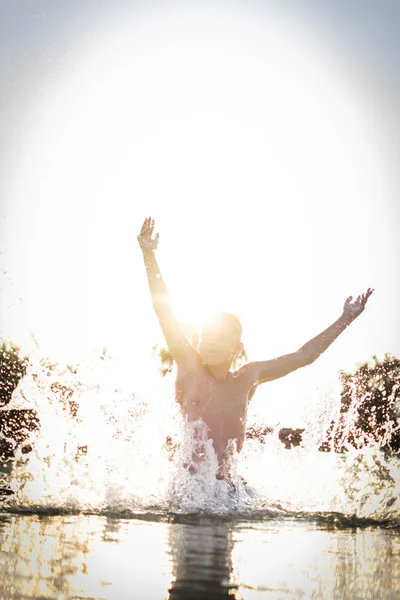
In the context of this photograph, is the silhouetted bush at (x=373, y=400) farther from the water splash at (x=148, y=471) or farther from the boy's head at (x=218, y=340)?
the boy's head at (x=218, y=340)

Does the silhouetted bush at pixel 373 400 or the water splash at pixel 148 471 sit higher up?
the silhouetted bush at pixel 373 400

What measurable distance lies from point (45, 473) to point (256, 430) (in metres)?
8.20

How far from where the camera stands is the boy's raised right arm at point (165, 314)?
293 inches

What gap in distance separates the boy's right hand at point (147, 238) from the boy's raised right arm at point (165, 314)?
0.01 meters

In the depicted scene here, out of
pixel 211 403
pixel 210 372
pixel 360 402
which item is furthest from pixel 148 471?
pixel 360 402

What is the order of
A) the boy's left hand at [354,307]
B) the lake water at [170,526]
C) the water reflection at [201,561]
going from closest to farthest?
1. the water reflection at [201,561]
2. the lake water at [170,526]
3. the boy's left hand at [354,307]

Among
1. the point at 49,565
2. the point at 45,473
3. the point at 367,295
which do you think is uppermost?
the point at 367,295

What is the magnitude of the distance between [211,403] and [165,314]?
97 cm

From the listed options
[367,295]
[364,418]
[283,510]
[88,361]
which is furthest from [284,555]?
[364,418]

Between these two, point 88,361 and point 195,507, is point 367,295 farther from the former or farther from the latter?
point 88,361

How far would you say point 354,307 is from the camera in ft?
28.7

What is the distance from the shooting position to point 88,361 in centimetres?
1390

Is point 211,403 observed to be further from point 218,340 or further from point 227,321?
point 227,321

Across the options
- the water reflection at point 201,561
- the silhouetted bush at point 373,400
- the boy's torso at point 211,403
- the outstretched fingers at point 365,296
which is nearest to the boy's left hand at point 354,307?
the outstretched fingers at point 365,296
